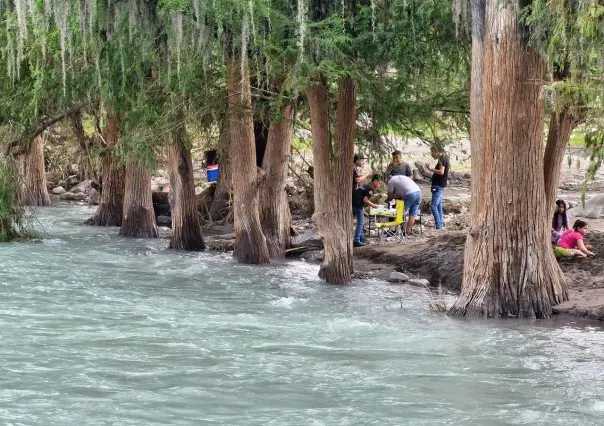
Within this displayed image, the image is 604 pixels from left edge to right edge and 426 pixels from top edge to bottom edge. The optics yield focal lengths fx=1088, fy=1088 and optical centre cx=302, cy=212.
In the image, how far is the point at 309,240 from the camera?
74.7ft

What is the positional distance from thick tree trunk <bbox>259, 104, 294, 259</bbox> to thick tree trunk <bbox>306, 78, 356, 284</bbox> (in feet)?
10.2

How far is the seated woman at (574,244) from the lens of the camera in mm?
18172

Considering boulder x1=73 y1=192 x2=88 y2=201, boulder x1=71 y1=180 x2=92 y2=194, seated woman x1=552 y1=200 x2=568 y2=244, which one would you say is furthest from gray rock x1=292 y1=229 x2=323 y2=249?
boulder x1=71 y1=180 x2=92 y2=194

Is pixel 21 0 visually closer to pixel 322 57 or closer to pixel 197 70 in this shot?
pixel 197 70

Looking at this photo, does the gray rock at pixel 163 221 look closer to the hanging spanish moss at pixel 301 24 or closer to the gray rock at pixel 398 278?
the gray rock at pixel 398 278

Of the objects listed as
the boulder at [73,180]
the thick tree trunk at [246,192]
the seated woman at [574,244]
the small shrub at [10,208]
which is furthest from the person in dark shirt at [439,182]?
the boulder at [73,180]

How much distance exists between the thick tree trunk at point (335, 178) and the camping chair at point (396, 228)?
3.51 metres

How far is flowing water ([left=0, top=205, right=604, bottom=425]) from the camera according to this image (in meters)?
10.4

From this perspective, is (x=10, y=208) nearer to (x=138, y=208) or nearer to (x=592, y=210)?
(x=138, y=208)

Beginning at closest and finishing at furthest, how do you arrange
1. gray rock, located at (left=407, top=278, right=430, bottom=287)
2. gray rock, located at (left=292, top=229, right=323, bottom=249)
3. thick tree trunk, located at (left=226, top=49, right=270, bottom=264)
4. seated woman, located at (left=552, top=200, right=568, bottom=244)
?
gray rock, located at (left=407, top=278, right=430, bottom=287), seated woman, located at (left=552, top=200, right=568, bottom=244), thick tree trunk, located at (left=226, top=49, right=270, bottom=264), gray rock, located at (left=292, top=229, right=323, bottom=249)

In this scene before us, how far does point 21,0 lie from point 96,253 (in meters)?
6.85

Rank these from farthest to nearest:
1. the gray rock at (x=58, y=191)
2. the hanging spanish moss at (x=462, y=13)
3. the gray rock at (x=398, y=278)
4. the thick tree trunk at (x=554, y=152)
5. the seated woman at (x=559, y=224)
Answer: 1. the gray rock at (x=58, y=191)
2. the seated woman at (x=559, y=224)
3. the gray rock at (x=398, y=278)
4. the thick tree trunk at (x=554, y=152)
5. the hanging spanish moss at (x=462, y=13)

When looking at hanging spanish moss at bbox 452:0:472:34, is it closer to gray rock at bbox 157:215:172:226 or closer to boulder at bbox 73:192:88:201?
gray rock at bbox 157:215:172:226

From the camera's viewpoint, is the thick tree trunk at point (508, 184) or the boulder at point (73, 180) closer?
the thick tree trunk at point (508, 184)
